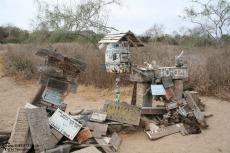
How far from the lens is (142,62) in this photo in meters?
12.4

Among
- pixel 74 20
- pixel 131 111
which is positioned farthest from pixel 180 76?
pixel 74 20

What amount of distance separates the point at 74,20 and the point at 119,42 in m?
9.43

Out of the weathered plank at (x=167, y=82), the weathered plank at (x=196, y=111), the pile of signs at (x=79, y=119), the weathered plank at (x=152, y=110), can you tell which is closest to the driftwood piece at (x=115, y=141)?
the pile of signs at (x=79, y=119)

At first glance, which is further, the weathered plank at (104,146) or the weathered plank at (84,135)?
the weathered plank at (84,135)

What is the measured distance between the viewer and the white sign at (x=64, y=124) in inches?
247

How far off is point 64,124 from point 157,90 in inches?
86.9

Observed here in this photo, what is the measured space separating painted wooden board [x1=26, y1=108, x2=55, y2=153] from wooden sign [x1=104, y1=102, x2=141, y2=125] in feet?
4.82

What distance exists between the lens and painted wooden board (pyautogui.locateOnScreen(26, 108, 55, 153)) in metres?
5.87

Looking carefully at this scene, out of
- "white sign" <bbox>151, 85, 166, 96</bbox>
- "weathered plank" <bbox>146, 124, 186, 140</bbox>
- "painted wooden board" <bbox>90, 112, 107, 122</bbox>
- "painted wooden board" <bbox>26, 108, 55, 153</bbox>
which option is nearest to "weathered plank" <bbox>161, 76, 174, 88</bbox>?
"white sign" <bbox>151, 85, 166, 96</bbox>

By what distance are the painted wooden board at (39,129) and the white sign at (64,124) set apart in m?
0.22

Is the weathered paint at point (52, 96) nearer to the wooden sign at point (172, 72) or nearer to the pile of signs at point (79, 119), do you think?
the pile of signs at point (79, 119)

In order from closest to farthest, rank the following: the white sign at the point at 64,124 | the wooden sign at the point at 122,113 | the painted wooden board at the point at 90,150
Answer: the painted wooden board at the point at 90,150 < the white sign at the point at 64,124 < the wooden sign at the point at 122,113

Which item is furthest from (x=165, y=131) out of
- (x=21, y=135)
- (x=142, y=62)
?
(x=142, y=62)

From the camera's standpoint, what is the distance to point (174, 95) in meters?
7.76
